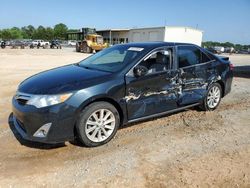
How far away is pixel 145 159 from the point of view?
391 cm

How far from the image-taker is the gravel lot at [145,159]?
3.35 metres

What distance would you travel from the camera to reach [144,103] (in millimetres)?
4695

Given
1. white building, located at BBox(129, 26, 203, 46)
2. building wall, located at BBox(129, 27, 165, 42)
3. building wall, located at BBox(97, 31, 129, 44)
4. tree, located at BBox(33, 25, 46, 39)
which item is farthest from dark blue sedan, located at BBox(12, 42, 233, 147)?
tree, located at BBox(33, 25, 46, 39)

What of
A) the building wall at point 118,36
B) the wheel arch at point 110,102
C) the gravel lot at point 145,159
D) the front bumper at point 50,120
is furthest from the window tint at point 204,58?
the building wall at point 118,36

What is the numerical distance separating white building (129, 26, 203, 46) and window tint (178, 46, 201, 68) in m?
32.4

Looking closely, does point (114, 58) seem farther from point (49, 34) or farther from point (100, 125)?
point (49, 34)

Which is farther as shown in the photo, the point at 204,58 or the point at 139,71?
the point at 204,58

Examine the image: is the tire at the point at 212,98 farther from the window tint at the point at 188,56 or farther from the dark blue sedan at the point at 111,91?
the window tint at the point at 188,56

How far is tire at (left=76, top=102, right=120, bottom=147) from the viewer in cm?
405

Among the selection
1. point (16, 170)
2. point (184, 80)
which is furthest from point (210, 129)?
point (16, 170)

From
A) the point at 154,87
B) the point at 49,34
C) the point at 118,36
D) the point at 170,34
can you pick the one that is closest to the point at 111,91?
the point at 154,87

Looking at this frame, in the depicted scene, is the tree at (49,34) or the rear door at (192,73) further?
the tree at (49,34)

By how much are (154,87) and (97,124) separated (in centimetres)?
124

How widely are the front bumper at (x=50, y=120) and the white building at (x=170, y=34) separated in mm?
34842
